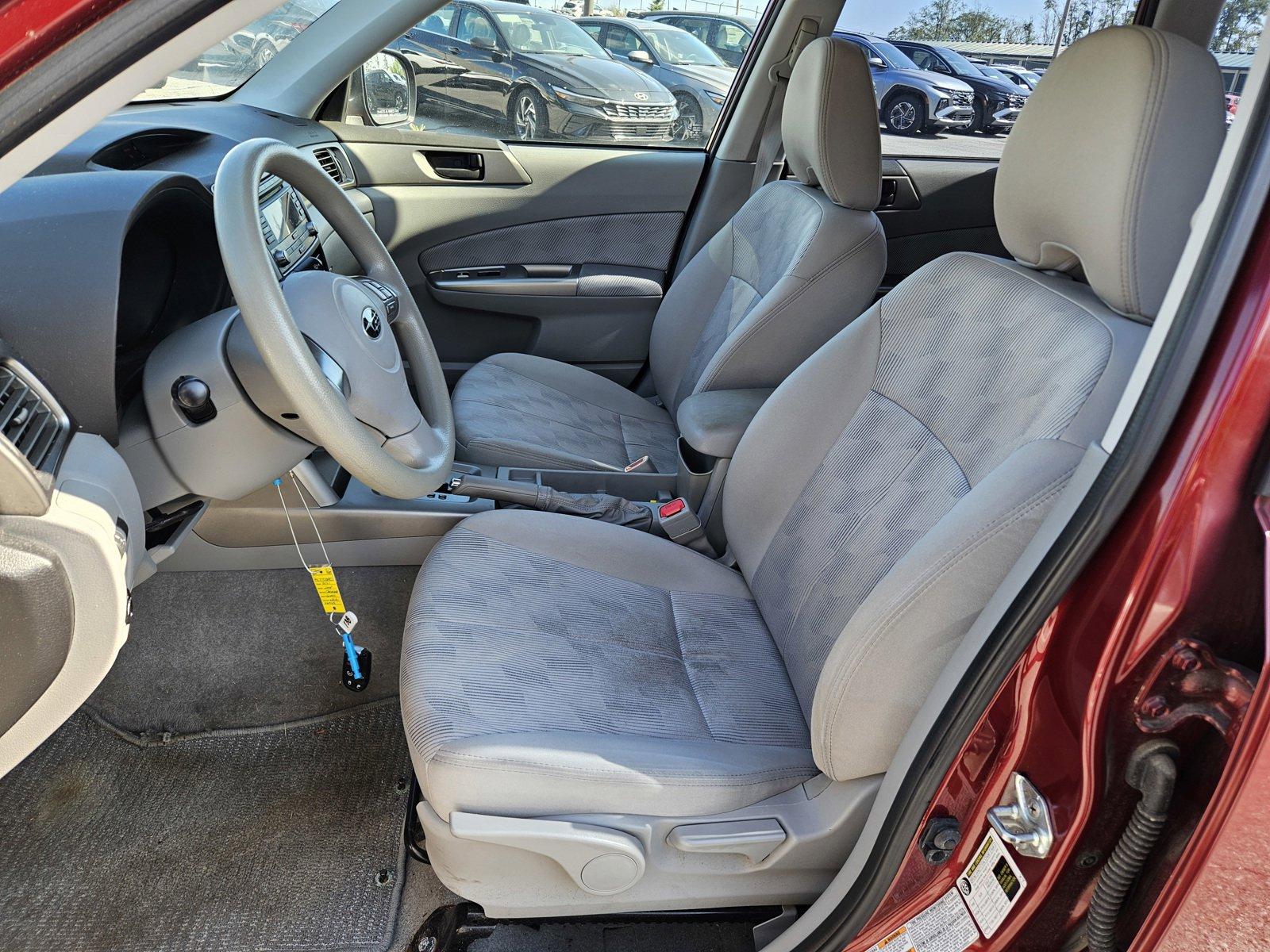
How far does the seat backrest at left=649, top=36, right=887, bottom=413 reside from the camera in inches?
71.9

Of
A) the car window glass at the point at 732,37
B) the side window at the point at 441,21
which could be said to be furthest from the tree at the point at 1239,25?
the side window at the point at 441,21

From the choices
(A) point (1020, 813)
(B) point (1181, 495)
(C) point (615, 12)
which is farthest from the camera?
(C) point (615, 12)

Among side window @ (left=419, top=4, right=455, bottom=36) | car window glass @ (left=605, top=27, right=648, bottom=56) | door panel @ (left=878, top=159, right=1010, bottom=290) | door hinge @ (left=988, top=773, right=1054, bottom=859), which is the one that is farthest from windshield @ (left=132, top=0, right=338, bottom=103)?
door hinge @ (left=988, top=773, right=1054, bottom=859)

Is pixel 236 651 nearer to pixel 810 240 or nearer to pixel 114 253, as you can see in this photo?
pixel 114 253

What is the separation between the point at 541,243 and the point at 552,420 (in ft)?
2.41

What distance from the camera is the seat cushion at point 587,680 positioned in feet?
3.66

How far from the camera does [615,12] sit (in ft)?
8.63

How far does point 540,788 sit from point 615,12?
218 centimetres

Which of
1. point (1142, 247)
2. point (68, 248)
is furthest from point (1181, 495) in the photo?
point (68, 248)

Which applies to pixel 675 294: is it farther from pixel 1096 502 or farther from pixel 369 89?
pixel 1096 502

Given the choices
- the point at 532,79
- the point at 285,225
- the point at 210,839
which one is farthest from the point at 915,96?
the point at 210,839

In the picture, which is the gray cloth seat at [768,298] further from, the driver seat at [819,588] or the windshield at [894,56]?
the windshield at [894,56]

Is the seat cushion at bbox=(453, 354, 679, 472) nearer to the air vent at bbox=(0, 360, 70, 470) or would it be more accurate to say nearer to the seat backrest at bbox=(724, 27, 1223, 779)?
the seat backrest at bbox=(724, 27, 1223, 779)

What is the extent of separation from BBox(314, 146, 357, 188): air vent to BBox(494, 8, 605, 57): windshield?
0.52 metres
